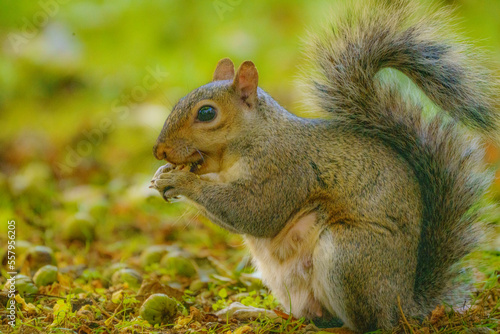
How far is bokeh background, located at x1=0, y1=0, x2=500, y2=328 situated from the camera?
12.2 ft

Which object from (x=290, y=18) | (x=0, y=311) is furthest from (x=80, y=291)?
(x=290, y=18)

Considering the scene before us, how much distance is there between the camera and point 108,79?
233 inches

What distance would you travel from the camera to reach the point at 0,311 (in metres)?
2.20

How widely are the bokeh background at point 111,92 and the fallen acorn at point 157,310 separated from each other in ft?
2.31

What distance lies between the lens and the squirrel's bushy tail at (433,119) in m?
2.19

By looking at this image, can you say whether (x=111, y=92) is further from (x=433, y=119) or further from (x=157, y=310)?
(x=433, y=119)

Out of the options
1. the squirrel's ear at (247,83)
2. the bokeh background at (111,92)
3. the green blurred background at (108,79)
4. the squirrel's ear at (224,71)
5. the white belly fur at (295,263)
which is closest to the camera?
the white belly fur at (295,263)

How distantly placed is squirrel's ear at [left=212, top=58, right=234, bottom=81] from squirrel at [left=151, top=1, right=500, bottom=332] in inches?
10.7

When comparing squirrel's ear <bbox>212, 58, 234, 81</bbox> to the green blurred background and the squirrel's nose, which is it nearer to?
the squirrel's nose

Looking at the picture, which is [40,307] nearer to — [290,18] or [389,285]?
[389,285]

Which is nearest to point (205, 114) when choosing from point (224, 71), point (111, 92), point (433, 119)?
point (224, 71)

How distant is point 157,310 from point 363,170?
0.92 meters

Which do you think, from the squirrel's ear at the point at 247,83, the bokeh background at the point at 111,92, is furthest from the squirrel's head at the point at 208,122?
the bokeh background at the point at 111,92

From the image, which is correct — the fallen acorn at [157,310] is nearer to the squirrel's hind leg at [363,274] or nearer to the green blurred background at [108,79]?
the squirrel's hind leg at [363,274]
